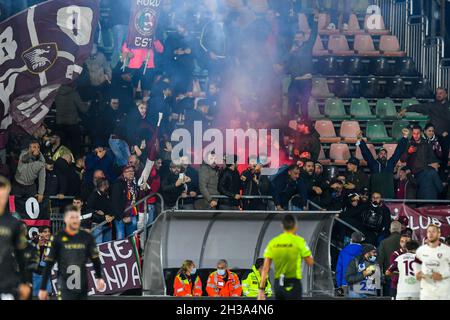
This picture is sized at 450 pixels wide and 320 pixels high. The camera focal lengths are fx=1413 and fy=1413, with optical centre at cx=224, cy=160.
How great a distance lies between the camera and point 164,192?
25875mm

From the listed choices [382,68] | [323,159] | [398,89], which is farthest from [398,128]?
[382,68]

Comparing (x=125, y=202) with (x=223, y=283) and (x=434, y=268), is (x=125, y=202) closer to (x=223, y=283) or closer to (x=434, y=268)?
(x=223, y=283)

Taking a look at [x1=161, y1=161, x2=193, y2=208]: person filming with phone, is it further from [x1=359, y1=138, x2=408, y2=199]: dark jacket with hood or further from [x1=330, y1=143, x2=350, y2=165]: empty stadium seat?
[x1=330, y1=143, x2=350, y2=165]: empty stadium seat

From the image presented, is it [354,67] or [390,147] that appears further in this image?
[354,67]

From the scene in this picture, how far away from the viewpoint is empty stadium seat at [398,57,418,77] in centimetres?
3231

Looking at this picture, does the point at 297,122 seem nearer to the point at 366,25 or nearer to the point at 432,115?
the point at 432,115

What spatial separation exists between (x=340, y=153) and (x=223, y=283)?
6.50 metres

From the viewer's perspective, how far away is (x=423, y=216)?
1033 inches

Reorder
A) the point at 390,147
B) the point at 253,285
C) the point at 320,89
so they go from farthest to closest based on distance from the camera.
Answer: the point at 320,89 → the point at 390,147 → the point at 253,285

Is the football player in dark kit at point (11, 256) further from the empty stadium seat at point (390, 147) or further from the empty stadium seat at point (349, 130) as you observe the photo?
the empty stadium seat at point (349, 130)

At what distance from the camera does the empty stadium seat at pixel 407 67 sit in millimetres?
32312

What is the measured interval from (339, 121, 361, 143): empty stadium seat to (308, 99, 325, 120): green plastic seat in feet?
2.23

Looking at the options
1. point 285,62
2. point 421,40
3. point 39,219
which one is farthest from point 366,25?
point 39,219

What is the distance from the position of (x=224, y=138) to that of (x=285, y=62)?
3354mm
